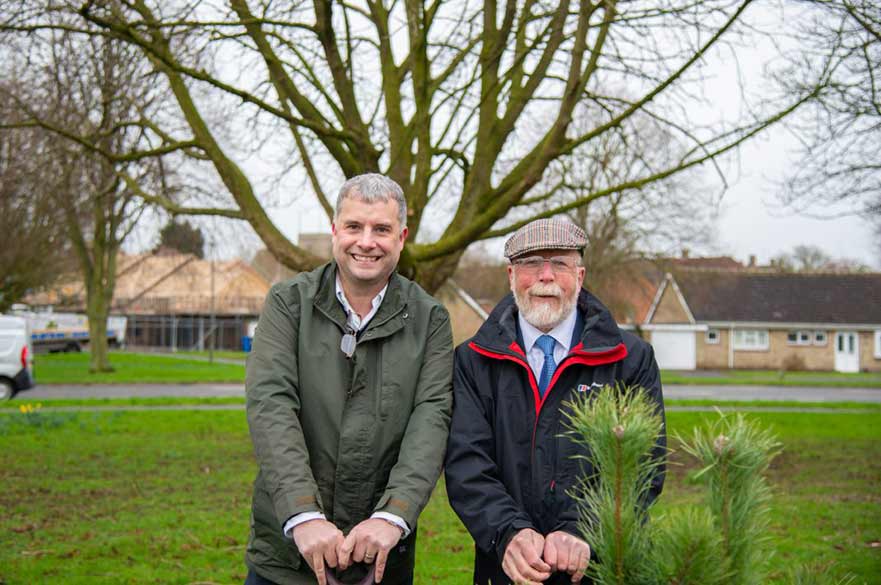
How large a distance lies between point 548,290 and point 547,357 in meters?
0.26

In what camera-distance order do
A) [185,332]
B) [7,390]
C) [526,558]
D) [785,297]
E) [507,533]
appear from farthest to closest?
[185,332] < [785,297] < [7,390] < [507,533] < [526,558]

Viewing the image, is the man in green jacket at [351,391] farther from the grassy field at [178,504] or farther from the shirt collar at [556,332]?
the grassy field at [178,504]

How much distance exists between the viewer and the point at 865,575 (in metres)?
6.14

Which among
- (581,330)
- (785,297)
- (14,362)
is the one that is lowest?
(14,362)

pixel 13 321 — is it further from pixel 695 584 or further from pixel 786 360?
pixel 786 360

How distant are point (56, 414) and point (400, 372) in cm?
1376

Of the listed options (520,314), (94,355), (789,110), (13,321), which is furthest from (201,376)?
(520,314)

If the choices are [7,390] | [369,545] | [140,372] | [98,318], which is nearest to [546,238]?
[369,545]

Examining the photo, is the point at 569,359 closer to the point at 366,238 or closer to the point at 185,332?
the point at 366,238

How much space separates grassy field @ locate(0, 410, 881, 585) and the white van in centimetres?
491

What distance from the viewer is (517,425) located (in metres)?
3.00

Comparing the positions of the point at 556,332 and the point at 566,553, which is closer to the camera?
the point at 566,553

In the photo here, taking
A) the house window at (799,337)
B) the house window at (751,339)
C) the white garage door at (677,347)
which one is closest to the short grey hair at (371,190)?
the white garage door at (677,347)

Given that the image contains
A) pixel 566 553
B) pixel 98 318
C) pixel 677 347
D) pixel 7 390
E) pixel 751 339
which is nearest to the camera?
pixel 566 553
